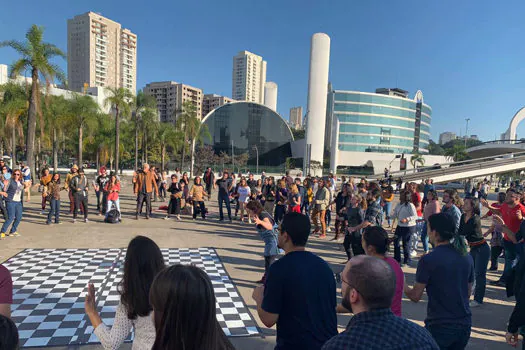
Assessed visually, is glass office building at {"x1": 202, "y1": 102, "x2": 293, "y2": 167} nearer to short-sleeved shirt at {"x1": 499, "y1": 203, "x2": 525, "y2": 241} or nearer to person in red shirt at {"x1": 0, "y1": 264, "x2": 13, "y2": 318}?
short-sleeved shirt at {"x1": 499, "y1": 203, "x2": 525, "y2": 241}

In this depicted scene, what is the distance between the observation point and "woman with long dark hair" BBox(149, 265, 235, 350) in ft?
4.01

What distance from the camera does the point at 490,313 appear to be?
488 cm

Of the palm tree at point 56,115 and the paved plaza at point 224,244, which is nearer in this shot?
the paved plaza at point 224,244

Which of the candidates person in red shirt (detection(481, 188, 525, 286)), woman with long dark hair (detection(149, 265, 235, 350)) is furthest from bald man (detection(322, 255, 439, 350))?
person in red shirt (detection(481, 188, 525, 286))

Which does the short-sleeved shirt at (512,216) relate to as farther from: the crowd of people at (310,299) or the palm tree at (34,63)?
the palm tree at (34,63)

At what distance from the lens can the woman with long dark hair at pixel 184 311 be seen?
1.22 metres

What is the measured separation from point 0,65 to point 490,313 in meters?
84.9

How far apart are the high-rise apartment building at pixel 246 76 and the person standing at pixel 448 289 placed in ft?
506

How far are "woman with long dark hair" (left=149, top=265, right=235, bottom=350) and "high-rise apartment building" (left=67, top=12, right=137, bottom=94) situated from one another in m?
113

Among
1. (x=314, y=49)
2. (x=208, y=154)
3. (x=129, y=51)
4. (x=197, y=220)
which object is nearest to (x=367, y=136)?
(x=314, y=49)

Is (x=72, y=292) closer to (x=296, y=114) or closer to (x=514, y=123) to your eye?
(x=514, y=123)

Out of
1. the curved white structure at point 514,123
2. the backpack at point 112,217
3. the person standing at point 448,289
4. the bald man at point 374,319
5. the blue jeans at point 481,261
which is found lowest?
the backpack at point 112,217

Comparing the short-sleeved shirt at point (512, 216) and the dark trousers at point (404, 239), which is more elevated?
the short-sleeved shirt at point (512, 216)

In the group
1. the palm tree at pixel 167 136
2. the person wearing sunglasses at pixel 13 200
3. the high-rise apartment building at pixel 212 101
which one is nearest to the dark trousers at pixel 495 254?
the person wearing sunglasses at pixel 13 200
